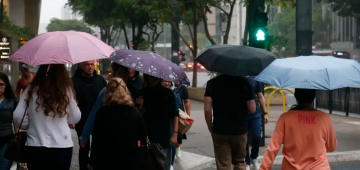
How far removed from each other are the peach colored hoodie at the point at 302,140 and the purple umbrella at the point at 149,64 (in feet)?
5.93

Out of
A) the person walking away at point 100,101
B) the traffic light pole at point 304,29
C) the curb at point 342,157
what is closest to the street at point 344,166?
the curb at point 342,157

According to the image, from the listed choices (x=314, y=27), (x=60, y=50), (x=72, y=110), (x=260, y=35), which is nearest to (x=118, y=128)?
(x=72, y=110)

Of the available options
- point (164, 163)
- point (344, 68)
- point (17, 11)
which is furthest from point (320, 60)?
point (17, 11)

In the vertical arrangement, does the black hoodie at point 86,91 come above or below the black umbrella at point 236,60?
below

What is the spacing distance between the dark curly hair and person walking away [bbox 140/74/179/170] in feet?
4.64

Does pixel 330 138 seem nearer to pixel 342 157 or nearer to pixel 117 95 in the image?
pixel 117 95

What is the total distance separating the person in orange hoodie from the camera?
4.79m

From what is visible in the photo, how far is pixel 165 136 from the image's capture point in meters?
6.63

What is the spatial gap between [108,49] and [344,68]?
101 inches

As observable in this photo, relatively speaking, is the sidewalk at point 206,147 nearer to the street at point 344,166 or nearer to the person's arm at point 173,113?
the street at point 344,166

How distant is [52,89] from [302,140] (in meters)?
2.21

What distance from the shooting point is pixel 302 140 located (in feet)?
15.8

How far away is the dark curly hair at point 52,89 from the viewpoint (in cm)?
522

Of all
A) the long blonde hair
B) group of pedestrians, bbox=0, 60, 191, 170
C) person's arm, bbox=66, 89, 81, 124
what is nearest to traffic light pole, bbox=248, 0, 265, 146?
group of pedestrians, bbox=0, 60, 191, 170
